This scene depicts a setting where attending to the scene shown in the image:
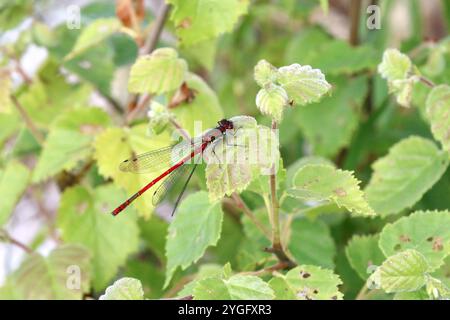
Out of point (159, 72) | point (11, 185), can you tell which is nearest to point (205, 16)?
point (159, 72)

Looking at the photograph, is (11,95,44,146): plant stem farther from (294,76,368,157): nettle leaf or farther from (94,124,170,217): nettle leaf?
(294,76,368,157): nettle leaf

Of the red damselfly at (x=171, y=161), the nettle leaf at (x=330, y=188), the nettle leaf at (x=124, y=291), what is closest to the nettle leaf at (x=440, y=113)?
the nettle leaf at (x=330, y=188)

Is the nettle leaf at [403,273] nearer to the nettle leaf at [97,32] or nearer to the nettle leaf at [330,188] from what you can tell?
the nettle leaf at [330,188]

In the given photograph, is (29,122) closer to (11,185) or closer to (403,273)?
(11,185)

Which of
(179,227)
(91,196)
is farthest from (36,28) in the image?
(179,227)

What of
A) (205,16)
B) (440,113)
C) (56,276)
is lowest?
(56,276)

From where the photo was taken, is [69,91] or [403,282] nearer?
[403,282]
